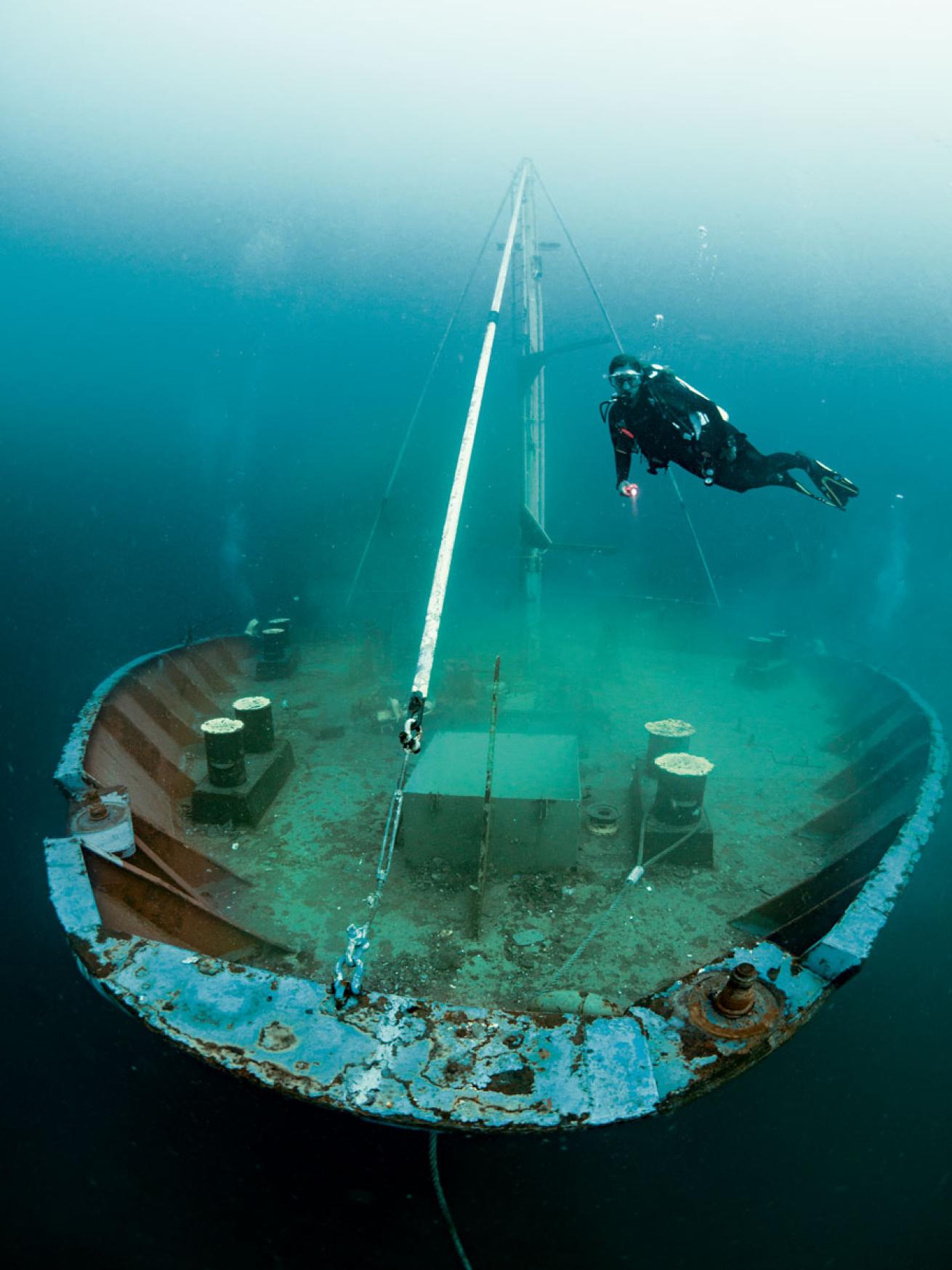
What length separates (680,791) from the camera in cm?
635

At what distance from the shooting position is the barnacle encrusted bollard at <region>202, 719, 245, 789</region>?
6.79m

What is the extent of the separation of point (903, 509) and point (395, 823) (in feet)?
82.9

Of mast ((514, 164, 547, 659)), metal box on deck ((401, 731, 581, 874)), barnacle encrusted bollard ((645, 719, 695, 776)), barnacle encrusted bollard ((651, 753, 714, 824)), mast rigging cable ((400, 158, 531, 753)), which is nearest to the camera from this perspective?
mast rigging cable ((400, 158, 531, 753))

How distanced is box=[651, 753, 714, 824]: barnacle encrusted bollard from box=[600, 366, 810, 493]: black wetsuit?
3.24 m

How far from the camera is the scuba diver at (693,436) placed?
3754mm

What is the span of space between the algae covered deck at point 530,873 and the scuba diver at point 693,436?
306 cm

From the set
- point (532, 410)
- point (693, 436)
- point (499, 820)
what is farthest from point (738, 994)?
point (532, 410)

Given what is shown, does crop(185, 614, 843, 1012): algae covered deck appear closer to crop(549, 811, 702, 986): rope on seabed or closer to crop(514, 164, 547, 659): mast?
→ crop(549, 811, 702, 986): rope on seabed

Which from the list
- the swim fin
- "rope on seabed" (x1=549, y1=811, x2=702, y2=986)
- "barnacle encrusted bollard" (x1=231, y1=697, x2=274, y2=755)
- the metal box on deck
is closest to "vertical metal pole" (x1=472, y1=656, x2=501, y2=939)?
the metal box on deck

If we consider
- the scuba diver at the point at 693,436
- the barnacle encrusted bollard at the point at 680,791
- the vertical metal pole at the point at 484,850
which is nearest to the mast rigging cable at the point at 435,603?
the scuba diver at the point at 693,436

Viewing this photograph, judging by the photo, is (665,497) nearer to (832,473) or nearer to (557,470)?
(557,470)

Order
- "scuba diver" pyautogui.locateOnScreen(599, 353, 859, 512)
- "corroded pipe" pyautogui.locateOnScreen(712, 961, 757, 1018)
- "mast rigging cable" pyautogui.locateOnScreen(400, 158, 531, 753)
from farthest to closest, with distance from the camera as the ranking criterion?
"scuba diver" pyautogui.locateOnScreen(599, 353, 859, 512) → "mast rigging cable" pyautogui.locateOnScreen(400, 158, 531, 753) → "corroded pipe" pyautogui.locateOnScreen(712, 961, 757, 1018)

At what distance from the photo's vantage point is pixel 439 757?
22.6 ft

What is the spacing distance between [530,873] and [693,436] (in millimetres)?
4251
